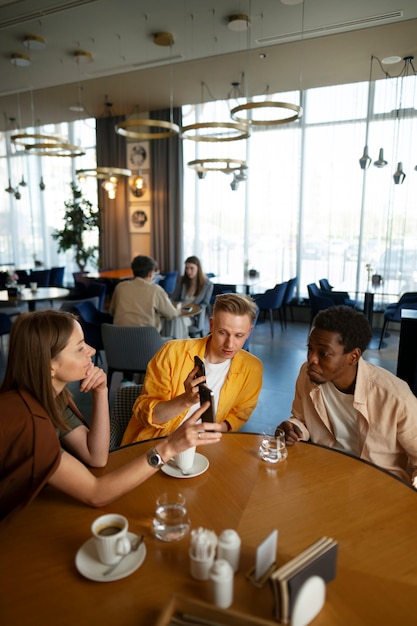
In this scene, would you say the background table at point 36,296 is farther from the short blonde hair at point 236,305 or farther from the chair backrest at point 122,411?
the short blonde hair at point 236,305

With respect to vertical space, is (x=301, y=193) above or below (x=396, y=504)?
above

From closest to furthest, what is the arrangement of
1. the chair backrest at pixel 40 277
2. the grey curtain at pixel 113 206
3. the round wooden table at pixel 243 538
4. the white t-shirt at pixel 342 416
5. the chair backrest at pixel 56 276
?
the round wooden table at pixel 243 538 → the white t-shirt at pixel 342 416 → the chair backrest at pixel 40 277 → the grey curtain at pixel 113 206 → the chair backrest at pixel 56 276

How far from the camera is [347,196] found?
7.95 m

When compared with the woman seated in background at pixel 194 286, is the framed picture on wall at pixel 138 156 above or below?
above

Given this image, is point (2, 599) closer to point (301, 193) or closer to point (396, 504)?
point (396, 504)

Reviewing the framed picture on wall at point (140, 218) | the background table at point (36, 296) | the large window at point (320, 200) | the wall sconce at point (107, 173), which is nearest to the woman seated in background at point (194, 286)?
the background table at point (36, 296)

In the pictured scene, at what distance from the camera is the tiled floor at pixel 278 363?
13.7 ft

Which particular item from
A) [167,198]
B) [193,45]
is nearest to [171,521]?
[193,45]

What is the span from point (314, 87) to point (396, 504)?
25.5 ft

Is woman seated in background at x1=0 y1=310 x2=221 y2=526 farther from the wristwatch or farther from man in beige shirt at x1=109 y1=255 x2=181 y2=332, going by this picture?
man in beige shirt at x1=109 y1=255 x2=181 y2=332

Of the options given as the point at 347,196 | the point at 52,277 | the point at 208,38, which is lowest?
the point at 52,277

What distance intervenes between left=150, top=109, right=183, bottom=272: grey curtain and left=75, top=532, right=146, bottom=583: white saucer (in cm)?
843

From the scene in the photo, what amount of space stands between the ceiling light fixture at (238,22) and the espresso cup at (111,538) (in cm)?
528

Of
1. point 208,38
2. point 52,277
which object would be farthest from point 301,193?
point 52,277
